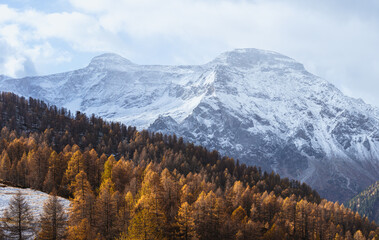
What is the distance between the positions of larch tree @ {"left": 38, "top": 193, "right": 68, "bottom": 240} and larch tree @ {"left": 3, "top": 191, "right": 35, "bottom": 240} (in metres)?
2.17

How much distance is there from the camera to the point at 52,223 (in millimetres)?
54438

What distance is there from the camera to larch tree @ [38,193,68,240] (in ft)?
174

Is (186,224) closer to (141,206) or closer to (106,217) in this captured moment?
(141,206)

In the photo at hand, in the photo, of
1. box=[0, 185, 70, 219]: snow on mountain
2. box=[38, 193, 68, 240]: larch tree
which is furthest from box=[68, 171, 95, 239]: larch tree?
box=[0, 185, 70, 219]: snow on mountain

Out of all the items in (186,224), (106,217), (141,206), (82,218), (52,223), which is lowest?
(186,224)

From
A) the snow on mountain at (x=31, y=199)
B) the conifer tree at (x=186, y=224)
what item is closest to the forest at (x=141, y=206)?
the conifer tree at (x=186, y=224)

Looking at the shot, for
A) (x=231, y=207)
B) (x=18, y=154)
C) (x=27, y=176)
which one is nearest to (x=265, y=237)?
(x=231, y=207)

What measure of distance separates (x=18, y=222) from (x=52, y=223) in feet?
17.6

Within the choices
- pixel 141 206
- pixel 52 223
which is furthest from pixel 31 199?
pixel 141 206

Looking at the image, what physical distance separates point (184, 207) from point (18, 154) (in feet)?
237

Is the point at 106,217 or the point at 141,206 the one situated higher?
the point at 141,206

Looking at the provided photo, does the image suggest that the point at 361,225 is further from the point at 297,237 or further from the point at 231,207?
the point at 231,207

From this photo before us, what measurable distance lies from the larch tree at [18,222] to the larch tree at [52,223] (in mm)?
2166

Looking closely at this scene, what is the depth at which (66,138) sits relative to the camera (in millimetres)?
192625
